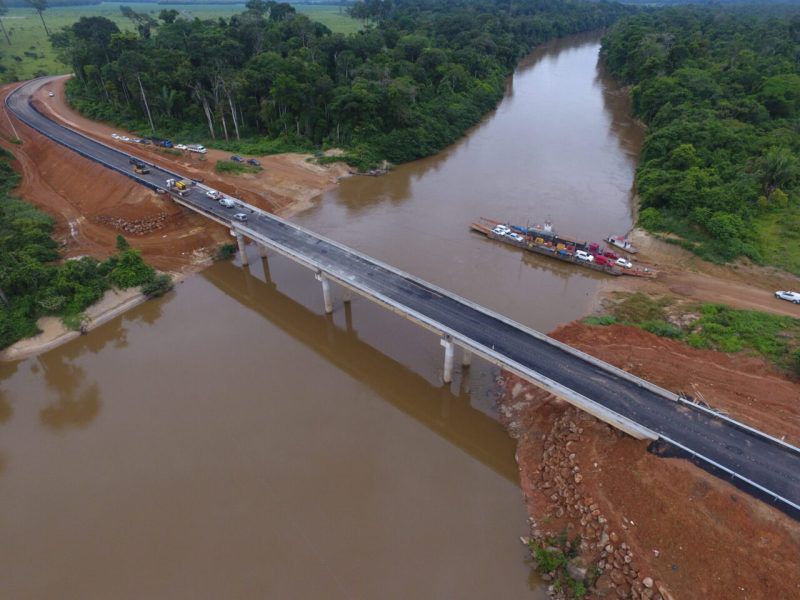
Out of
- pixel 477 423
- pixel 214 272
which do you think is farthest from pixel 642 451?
pixel 214 272

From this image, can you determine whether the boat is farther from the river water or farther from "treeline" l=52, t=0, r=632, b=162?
"treeline" l=52, t=0, r=632, b=162

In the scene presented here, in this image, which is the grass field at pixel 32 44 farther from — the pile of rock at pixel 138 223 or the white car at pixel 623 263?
the white car at pixel 623 263

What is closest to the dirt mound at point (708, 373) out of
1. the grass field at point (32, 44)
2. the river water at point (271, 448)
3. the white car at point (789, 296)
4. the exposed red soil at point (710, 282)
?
the river water at point (271, 448)

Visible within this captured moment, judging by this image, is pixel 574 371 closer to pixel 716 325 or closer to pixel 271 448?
pixel 716 325

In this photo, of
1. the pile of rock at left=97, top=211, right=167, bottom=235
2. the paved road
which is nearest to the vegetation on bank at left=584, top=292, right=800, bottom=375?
the paved road

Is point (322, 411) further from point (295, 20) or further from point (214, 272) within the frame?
point (295, 20)


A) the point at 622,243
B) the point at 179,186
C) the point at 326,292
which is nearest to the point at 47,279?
the point at 179,186
